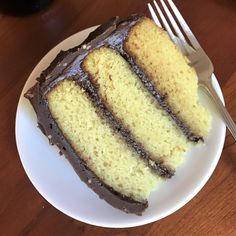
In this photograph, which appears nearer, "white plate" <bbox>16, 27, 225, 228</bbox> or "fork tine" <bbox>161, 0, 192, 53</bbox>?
"white plate" <bbox>16, 27, 225, 228</bbox>

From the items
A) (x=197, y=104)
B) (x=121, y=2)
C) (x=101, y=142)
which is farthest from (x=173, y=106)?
(x=121, y=2)

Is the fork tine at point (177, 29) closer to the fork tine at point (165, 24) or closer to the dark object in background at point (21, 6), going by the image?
the fork tine at point (165, 24)

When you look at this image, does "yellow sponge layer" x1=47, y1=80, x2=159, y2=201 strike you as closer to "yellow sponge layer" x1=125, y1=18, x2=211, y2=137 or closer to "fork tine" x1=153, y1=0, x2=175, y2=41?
"yellow sponge layer" x1=125, y1=18, x2=211, y2=137

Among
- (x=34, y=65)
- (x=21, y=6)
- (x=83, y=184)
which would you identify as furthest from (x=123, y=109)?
(x=21, y=6)

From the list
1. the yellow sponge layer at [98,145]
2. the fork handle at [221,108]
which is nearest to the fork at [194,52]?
the fork handle at [221,108]

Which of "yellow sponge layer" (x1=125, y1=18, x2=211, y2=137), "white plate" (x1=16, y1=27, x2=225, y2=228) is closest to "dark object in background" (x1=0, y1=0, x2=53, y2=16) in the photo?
"white plate" (x1=16, y1=27, x2=225, y2=228)

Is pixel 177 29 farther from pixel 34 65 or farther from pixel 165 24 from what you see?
pixel 34 65
